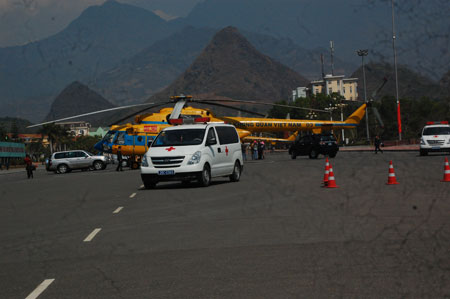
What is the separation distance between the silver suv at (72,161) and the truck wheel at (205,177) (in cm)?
3239

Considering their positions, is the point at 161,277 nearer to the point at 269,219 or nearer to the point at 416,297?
the point at 416,297

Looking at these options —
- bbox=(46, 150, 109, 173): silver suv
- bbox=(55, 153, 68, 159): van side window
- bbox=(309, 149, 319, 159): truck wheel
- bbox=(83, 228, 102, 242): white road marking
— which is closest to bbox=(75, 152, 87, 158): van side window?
bbox=(46, 150, 109, 173): silver suv

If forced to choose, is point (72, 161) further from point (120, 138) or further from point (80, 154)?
point (120, 138)

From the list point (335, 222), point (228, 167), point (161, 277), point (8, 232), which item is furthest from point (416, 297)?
point (228, 167)

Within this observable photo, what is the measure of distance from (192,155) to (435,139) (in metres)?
24.2

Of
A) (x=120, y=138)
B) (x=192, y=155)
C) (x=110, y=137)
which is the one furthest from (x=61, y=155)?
(x=192, y=155)

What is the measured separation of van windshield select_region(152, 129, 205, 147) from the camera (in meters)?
22.9

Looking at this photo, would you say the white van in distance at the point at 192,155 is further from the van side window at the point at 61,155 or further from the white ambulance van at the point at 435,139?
the van side window at the point at 61,155

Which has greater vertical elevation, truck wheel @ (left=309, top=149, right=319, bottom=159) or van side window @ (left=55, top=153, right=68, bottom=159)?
A: van side window @ (left=55, top=153, right=68, bottom=159)

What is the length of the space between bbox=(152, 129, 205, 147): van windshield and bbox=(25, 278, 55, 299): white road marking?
50.4 ft

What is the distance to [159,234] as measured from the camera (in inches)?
430

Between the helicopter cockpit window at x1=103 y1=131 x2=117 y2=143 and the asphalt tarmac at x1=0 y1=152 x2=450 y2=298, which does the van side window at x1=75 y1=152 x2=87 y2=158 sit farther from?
the asphalt tarmac at x1=0 y1=152 x2=450 y2=298

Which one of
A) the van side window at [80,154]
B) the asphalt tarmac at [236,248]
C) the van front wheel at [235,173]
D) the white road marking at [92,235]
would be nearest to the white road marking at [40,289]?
the asphalt tarmac at [236,248]

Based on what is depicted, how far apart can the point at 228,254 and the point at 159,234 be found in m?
2.51
